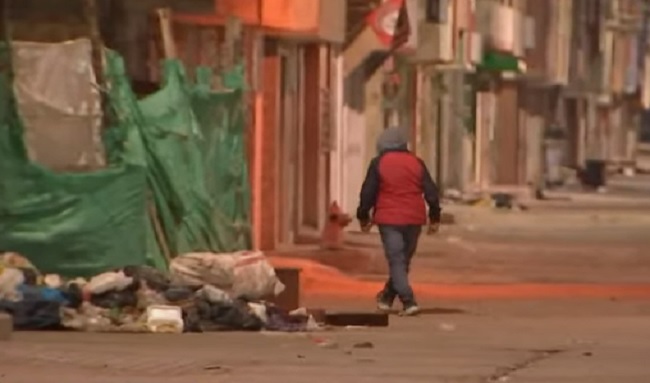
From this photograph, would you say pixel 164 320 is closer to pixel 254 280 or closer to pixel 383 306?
pixel 254 280

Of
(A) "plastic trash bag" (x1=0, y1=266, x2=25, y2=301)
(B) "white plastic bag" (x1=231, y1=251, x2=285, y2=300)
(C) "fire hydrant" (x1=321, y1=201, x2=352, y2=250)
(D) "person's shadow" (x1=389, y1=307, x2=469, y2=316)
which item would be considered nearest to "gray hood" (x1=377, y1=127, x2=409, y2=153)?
(D) "person's shadow" (x1=389, y1=307, x2=469, y2=316)

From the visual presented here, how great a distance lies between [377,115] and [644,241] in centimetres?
1141

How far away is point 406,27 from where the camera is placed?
4544 cm

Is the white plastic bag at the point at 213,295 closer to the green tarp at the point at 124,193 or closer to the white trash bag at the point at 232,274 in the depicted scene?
the white trash bag at the point at 232,274

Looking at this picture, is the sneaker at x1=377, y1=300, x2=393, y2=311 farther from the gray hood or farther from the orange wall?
the orange wall

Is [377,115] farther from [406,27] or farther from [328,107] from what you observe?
[328,107]

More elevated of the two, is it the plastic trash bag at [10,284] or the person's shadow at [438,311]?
the plastic trash bag at [10,284]

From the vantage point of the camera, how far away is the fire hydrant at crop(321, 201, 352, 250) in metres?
34.6

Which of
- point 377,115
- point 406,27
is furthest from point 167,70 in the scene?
point 377,115

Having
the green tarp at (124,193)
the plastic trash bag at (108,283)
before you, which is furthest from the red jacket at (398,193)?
the plastic trash bag at (108,283)

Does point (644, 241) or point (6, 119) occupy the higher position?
point (6, 119)

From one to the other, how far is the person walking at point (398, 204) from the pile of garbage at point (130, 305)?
83.5 inches

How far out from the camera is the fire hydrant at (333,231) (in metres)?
34.6

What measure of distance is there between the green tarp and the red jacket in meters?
1.97
